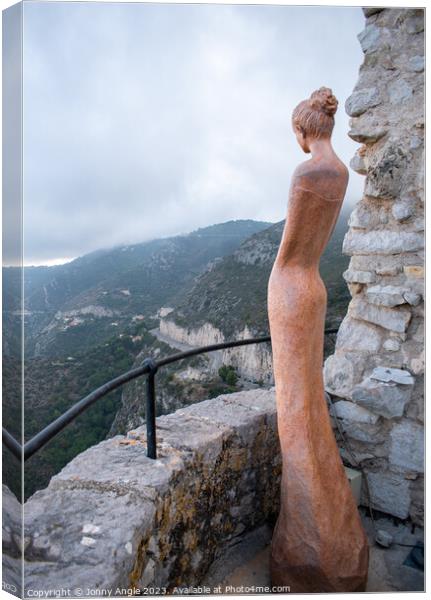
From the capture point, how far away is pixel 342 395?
2764 millimetres

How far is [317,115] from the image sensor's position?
1.87m

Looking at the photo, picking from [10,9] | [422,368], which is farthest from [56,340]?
[422,368]

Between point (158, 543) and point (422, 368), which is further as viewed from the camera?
point (422, 368)

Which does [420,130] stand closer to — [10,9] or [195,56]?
[195,56]

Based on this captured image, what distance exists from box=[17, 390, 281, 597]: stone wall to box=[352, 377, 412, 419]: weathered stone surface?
1.77 feet

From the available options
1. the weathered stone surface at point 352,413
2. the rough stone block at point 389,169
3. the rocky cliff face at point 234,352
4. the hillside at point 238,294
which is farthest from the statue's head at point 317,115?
the rocky cliff face at point 234,352

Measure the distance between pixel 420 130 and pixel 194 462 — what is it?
2.17 metres

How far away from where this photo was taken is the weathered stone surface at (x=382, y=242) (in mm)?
2494

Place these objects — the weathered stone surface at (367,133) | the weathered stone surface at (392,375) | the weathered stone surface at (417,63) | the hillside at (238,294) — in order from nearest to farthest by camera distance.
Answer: the weathered stone surface at (417,63), the weathered stone surface at (392,375), the weathered stone surface at (367,133), the hillside at (238,294)

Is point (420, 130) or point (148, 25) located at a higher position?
point (148, 25)

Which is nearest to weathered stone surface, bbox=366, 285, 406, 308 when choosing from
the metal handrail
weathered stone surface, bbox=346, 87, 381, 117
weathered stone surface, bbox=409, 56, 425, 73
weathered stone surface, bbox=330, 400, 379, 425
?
weathered stone surface, bbox=330, 400, 379, 425

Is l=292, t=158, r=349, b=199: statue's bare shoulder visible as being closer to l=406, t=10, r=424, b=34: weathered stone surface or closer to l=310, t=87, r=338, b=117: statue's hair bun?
l=310, t=87, r=338, b=117: statue's hair bun

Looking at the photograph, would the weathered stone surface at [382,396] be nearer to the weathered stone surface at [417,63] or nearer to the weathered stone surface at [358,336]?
the weathered stone surface at [358,336]

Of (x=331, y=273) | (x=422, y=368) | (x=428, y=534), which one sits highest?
(x=331, y=273)
